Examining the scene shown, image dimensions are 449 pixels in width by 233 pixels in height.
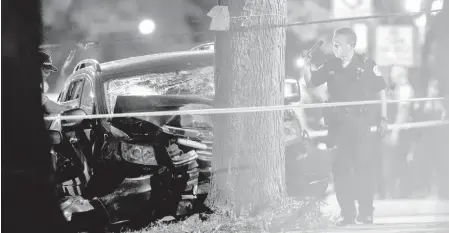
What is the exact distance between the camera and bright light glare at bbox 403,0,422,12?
315 cm

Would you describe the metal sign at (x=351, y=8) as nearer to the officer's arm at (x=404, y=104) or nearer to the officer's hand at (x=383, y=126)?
the officer's arm at (x=404, y=104)

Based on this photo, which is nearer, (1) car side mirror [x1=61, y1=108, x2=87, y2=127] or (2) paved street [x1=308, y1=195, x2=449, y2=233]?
(1) car side mirror [x1=61, y1=108, x2=87, y2=127]

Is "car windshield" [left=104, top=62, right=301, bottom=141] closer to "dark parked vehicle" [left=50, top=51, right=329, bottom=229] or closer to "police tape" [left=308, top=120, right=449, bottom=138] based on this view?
"dark parked vehicle" [left=50, top=51, right=329, bottom=229]

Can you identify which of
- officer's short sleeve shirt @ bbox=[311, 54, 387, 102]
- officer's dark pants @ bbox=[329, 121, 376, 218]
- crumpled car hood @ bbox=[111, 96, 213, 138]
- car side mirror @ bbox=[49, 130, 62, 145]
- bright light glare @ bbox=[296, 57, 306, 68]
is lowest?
officer's dark pants @ bbox=[329, 121, 376, 218]

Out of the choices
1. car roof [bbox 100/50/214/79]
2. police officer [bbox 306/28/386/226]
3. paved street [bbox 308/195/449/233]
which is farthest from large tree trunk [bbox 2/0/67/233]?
paved street [bbox 308/195/449/233]

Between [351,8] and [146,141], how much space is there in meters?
1.85

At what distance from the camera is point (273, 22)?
10.0 feet

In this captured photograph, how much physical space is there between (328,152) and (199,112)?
1.04 metres

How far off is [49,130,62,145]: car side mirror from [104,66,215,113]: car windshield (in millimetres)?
450

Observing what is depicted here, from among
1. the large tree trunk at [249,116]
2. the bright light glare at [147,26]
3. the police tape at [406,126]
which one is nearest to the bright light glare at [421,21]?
the police tape at [406,126]

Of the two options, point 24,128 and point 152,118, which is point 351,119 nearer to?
point 152,118

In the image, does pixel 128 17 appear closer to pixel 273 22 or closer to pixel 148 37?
pixel 148 37

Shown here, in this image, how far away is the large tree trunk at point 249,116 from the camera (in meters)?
3.05

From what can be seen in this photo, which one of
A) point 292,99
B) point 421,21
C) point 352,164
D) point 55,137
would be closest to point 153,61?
point 55,137
